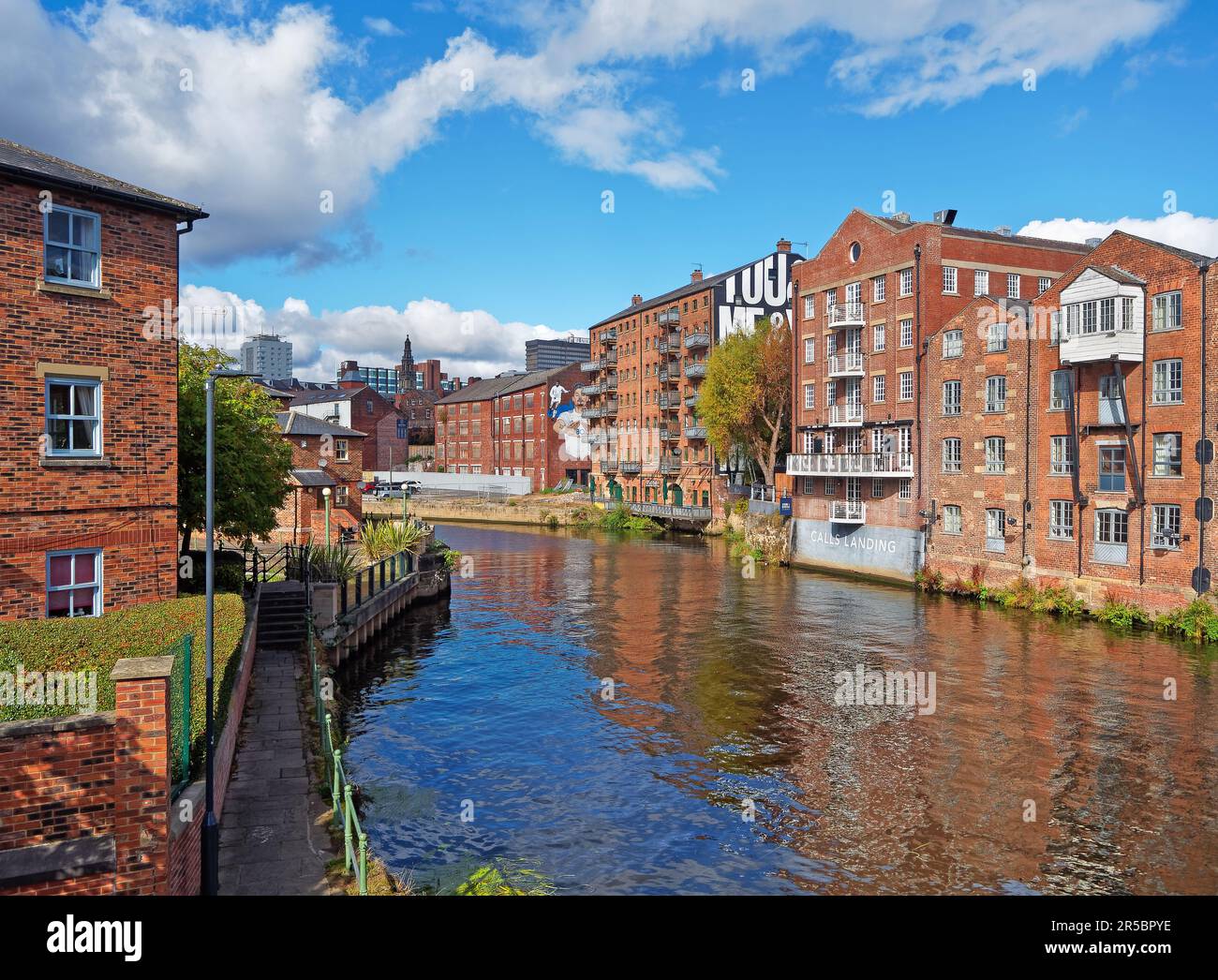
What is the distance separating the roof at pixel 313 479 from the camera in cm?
4381

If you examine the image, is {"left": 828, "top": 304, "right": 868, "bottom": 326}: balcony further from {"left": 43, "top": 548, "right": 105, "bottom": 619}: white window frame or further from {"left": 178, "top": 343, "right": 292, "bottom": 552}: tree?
{"left": 43, "top": 548, "right": 105, "bottom": 619}: white window frame

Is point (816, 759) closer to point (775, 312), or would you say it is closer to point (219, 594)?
point (219, 594)

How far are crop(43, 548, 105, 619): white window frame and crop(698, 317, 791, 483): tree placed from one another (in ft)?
144

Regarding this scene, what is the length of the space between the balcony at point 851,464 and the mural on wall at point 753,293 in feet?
77.3

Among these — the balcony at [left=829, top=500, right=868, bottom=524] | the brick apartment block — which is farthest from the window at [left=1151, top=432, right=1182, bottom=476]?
the brick apartment block

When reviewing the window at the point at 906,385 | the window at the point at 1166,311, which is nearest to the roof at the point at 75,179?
the window at the point at 1166,311

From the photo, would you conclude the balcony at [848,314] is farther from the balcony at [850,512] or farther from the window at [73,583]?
the window at [73,583]

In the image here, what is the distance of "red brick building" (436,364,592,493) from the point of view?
303ft

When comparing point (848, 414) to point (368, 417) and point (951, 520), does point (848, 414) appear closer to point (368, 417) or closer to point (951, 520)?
point (951, 520)

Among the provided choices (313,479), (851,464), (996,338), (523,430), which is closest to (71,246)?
(313,479)

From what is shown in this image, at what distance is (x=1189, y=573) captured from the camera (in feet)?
93.1

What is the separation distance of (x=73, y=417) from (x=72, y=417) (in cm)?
2

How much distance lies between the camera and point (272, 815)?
38.2 feet

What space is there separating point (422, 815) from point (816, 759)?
8301 millimetres
